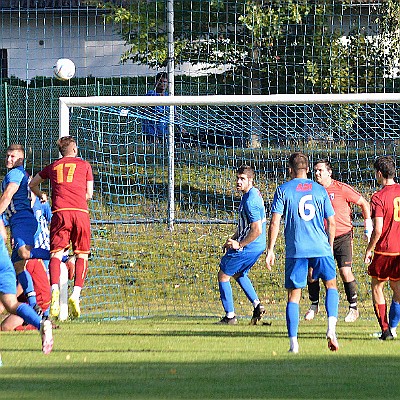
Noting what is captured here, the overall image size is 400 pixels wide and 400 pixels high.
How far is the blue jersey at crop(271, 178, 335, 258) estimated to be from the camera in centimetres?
927

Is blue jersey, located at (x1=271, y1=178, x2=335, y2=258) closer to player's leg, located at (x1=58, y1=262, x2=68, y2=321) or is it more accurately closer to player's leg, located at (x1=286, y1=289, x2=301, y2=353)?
player's leg, located at (x1=286, y1=289, x2=301, y2=353)

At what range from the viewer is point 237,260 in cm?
1209

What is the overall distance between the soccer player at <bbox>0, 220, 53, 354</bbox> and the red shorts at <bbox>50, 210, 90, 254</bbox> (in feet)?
8.73

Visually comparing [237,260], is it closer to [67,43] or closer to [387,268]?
[387,268]

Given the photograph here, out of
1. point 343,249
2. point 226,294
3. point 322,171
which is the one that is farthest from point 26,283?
point 343,249

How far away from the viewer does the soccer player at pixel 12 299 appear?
8109 mm

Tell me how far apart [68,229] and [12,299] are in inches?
117

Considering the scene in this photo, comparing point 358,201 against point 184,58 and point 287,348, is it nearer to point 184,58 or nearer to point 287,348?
point 287,348

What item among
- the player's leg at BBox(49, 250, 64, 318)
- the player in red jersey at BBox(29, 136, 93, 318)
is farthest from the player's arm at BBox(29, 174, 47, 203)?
the player's leg at BBox(49, 250, 64, 318)

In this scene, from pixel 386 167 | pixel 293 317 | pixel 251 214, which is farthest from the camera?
pixel 251 214

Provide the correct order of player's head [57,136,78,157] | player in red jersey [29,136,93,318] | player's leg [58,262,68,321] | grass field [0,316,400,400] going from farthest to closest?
player's leg [58,262,68,321]
player's head [57,136,78,157]
player in red jersey [29,136,93,318]
grass field [0,316,400,400]

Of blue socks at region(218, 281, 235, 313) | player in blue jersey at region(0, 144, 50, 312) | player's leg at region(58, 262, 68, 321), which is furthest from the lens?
player's leg at region(58, 262, 68, 321)

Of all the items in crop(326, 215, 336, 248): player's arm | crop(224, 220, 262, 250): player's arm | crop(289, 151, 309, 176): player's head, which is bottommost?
crop(224, 220, 262, 250): player's arm

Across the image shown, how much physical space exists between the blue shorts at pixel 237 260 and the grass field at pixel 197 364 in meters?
0.73
